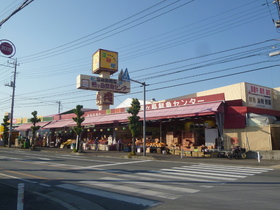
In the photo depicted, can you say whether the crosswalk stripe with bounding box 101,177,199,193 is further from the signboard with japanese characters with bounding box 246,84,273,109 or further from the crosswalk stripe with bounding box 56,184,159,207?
the signboard with japanese characters with bounding box 246,84,273,109

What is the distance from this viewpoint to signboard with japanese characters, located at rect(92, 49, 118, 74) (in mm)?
41594

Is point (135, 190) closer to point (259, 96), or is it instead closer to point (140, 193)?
point (140, 193)

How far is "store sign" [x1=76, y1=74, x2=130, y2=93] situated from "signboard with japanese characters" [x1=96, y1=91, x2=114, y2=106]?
2.35ft

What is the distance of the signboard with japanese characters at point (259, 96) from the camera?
960 inches

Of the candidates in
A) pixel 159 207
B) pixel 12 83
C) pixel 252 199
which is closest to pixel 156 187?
pixel 159 207

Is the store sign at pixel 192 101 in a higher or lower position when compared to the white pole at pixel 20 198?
higher

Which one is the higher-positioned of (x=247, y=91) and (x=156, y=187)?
(x=247, y=91)

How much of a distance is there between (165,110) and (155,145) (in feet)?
13.7

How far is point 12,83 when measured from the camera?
144 ft

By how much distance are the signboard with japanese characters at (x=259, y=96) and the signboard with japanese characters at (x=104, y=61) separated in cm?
2438

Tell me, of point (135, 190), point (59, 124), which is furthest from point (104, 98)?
point (135, 190)

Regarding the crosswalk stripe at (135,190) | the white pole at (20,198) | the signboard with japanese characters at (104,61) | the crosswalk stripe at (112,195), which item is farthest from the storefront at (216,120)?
the white pole at (20,198)

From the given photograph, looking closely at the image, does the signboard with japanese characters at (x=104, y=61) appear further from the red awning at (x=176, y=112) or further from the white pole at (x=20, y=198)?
the white pole at (x=20, y=198)

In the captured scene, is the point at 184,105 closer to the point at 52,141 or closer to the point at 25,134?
the point at 52,141
